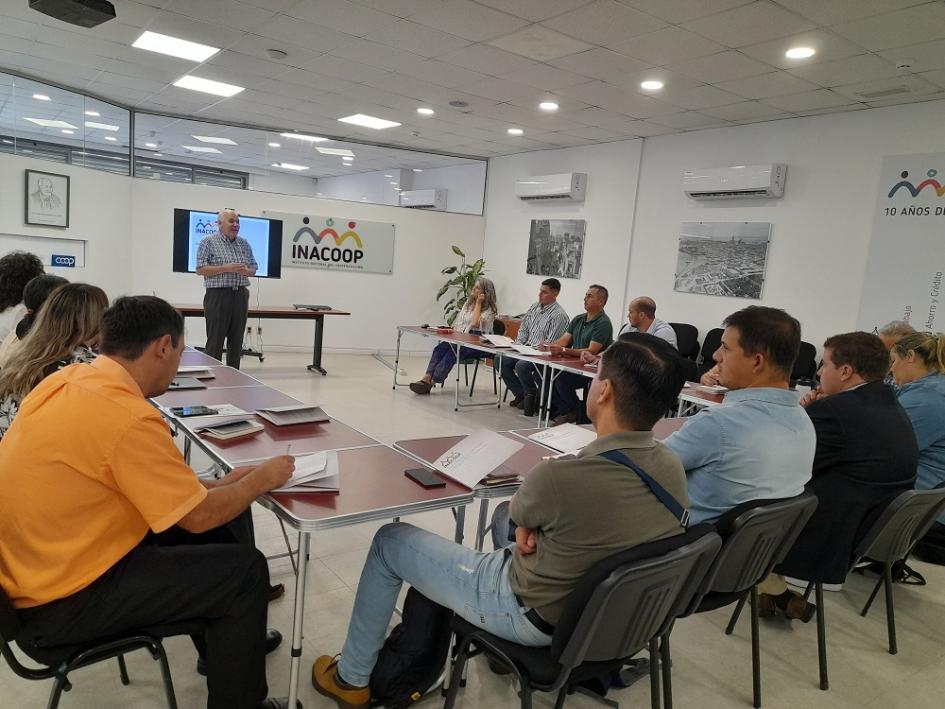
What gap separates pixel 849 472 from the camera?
234 centimetres

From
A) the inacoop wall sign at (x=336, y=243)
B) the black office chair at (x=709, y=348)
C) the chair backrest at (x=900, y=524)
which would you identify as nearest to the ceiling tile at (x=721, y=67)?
the black office chair at (x=709, y=348)

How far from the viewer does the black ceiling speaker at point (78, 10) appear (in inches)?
156

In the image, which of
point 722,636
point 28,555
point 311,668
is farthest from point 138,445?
point 722,636

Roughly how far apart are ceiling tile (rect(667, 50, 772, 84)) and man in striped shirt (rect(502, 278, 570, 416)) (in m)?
2.11

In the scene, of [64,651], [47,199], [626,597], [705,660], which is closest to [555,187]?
[47,199]

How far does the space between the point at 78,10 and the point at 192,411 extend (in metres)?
3.20

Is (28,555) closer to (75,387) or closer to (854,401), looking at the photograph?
(75,387)

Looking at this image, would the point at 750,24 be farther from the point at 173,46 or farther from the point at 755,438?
the point at 173,46

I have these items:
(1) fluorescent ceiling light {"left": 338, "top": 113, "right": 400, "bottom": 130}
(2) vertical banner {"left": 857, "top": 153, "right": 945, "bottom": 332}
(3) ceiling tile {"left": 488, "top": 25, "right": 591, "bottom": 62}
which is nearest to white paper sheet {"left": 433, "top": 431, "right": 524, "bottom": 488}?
(3) ceiling tile {"left": 488, "top": 25, "right": 591, "bottom": 62}

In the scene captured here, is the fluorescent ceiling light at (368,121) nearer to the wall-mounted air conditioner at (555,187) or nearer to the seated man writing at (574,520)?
the wall-mounted air conditioner at (555,187)

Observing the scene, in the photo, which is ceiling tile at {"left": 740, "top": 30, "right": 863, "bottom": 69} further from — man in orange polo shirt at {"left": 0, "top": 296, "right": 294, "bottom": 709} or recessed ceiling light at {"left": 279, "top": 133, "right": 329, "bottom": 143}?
recessed ceiling light at {"left": 279, "top": 133, "right": 329, "bottom": 143}

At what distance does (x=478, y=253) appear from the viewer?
32.3ft

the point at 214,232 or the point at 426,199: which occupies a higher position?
the point at 426,199

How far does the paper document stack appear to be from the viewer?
183 cm
